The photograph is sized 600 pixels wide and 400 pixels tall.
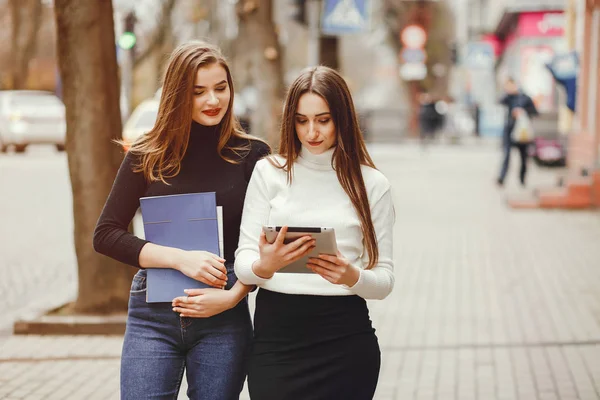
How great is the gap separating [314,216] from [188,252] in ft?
1.37

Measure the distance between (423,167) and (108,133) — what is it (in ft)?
62.4

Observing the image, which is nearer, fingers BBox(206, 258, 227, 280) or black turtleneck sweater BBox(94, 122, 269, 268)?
fingers BBox(206, 258, 227, 280)

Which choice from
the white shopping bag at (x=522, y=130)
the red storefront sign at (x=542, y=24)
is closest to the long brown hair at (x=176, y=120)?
the white shopping bag at (x=522, y=130)

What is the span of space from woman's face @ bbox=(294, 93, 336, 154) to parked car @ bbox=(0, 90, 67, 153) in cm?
2611

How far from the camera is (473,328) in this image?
7.52m

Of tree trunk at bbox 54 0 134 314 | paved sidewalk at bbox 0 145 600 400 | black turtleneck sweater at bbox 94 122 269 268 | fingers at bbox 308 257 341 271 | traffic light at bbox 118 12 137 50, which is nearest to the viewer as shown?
fingers at bbox 308 257 341 271

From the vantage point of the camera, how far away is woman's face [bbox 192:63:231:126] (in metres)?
3.27

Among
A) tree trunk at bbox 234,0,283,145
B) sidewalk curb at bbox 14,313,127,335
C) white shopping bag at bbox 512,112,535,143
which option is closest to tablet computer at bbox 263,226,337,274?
sidewalk curb at bbox 14,313,127,335

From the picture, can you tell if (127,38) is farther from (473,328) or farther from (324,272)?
(324,272)

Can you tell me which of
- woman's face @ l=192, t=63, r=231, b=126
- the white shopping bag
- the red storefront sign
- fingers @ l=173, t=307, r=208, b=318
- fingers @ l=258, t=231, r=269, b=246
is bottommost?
the white shopping bag

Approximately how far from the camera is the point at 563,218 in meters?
14.3

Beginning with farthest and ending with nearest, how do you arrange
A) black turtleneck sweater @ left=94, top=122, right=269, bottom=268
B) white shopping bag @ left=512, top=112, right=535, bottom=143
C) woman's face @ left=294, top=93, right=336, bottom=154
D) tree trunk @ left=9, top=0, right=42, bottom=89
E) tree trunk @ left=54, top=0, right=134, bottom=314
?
tree trunk @ left=9, top=0, right=42, bottom=89 → white shopping bag @ left=512, top=112, right=535, bottom=143 → tree trunk @ left=54, top=0, right=134, bottom=314 → black turtleneck sweater @ left=94, top=122, right=269, bottom=268 → woman's face @ left=294, top=93, right=336, bottom=154

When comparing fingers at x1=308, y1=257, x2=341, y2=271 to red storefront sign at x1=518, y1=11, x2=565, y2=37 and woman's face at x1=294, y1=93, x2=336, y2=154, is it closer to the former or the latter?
woman's face at x1=294, y1=93, x2=336, y2=154

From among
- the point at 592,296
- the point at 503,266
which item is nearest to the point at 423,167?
the point at 503,266
